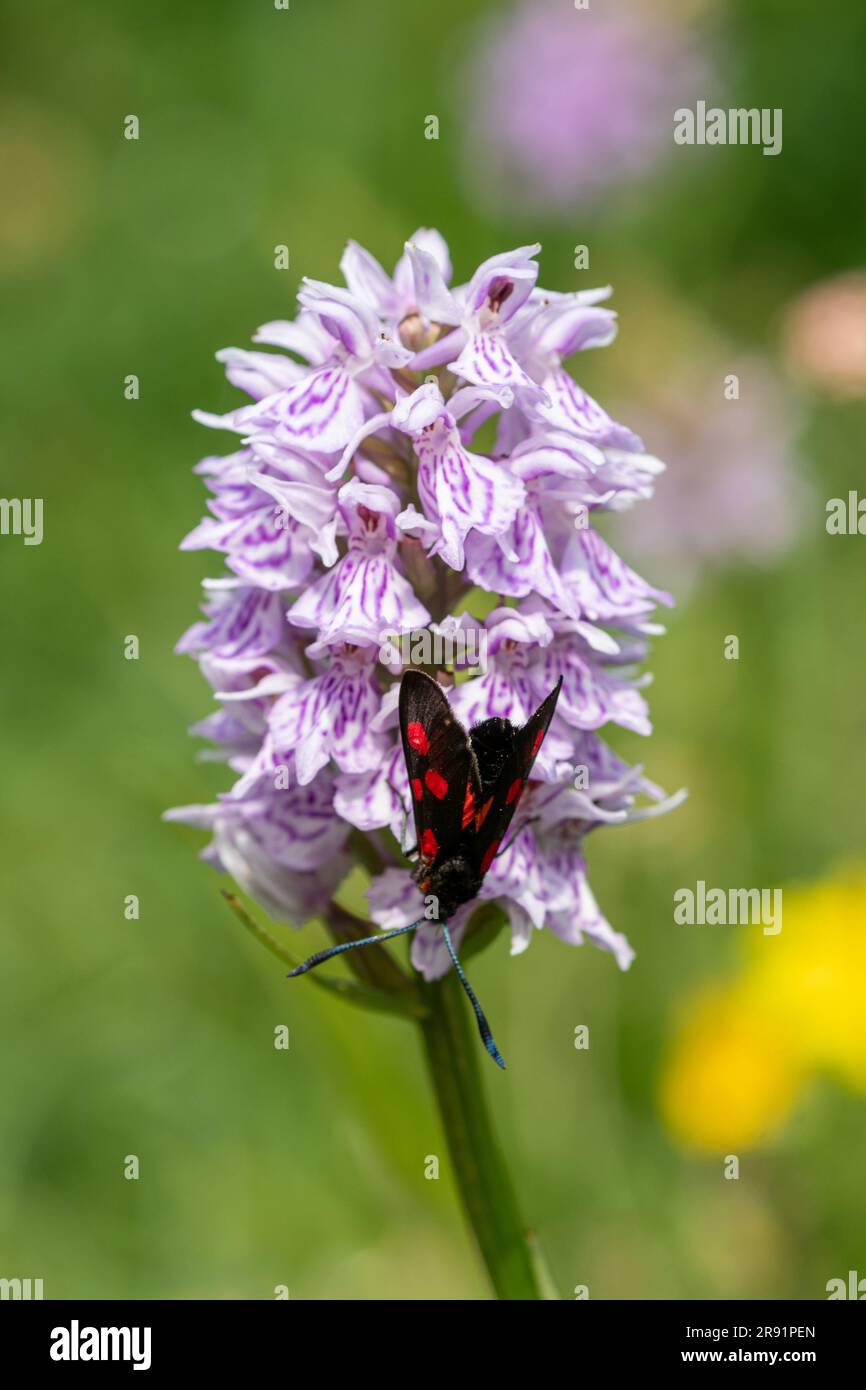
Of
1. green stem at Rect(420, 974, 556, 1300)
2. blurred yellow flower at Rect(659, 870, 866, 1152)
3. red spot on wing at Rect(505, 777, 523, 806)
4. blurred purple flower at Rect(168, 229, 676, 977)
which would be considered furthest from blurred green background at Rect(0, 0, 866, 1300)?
red spot on wing at Rect(505, 777, 523, 806)

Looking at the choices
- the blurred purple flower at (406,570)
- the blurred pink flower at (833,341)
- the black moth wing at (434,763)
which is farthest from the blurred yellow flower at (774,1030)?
the black moth wing at (434,763)

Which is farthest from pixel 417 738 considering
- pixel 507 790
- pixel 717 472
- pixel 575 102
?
pixel 575 102

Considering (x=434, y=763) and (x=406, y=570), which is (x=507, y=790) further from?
(x=406, y=570)

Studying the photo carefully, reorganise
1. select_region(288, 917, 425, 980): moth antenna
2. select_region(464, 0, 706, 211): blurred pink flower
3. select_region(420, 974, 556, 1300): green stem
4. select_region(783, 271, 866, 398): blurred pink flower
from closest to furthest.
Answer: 1. select_region(288, 917, 425, 980): moth antenna
2. select_region(420, 974, 556, 1300): green stem
3. select_region(783, 271, 866, 398): blurred pink flower
4. select_region(464, 0, 706, 211): blurred pink flower

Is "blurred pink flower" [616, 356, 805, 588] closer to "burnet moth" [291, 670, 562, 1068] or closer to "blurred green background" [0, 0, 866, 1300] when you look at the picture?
"blurred green background" [0, 0, 866, 1300]

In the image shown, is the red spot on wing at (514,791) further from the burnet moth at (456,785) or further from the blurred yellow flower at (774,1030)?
A: the blurred yellow flower at (774,1030)

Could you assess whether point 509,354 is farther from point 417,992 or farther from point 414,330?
point 417,992

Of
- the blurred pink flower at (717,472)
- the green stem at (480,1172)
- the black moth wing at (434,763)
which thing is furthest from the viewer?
the blurred pink flower at (717,472)

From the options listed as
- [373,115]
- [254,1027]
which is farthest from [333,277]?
[254,1027]
